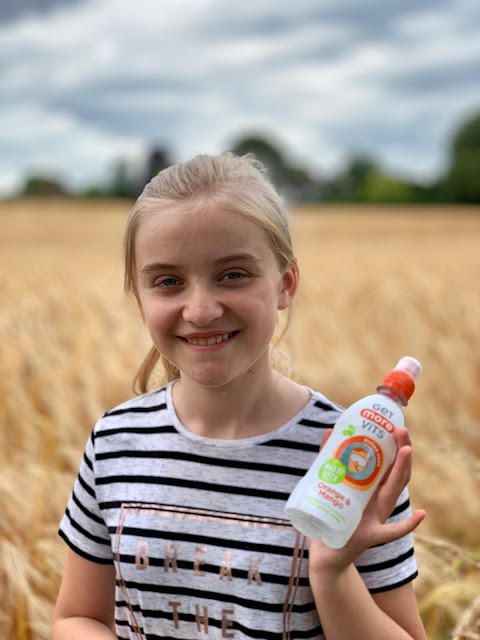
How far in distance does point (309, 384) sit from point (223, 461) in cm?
203

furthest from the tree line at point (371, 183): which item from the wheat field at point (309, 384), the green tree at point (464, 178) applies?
the wheat field at point (309, 384)

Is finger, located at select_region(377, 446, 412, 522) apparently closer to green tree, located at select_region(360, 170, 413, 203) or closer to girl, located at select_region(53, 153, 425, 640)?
girl, located at select_region(53, 153, 425, 640)

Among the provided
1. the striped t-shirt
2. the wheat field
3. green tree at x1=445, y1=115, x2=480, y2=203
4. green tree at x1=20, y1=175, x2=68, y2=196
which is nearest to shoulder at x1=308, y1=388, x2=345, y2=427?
the striped t-shirt

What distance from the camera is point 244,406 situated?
3.91ft

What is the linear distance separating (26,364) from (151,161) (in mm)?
1681

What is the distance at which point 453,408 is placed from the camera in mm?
3934

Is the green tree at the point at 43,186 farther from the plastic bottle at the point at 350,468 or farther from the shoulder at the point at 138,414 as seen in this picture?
the plastic bottle at the point at 350,468

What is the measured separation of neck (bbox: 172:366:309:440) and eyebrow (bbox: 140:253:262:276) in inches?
7.6

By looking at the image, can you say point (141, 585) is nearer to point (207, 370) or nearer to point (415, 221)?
point (207, 370)

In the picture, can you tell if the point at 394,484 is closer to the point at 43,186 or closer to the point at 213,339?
the point at 213,339

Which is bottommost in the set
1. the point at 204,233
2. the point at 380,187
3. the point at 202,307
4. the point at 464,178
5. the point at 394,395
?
the point at 394,395

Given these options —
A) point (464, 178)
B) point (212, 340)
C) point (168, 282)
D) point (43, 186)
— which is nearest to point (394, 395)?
point (212, 340)

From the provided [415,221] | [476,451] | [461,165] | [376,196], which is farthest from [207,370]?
[376,196]

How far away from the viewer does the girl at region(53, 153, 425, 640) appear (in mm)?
1088
